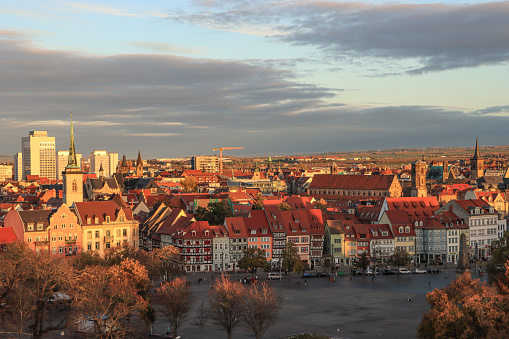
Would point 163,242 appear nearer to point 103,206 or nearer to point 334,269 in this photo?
point 103,206

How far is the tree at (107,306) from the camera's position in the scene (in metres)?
62.2

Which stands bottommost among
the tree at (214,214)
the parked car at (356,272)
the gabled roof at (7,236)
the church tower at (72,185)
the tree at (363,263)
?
the parked car at (356,272)

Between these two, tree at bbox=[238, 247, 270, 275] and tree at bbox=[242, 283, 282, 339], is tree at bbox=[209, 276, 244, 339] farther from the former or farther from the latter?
tree at bbox=[238, 247, 270, 275]

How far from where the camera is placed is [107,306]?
209 ft

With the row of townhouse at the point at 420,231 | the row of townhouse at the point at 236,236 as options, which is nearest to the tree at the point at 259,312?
the row of townhouse at the point at 236,236

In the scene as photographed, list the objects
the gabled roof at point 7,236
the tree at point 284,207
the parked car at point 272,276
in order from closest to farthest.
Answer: the gabled roof at point 7,236 → the parked car at point 272,276 → the tree at point 284,207

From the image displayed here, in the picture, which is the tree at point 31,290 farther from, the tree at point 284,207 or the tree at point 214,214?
the tree at point 284,207

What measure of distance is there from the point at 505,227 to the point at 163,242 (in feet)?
220

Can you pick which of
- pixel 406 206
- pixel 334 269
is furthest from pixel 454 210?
pixel 334 269

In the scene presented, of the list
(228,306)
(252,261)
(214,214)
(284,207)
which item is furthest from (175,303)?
(284,207)

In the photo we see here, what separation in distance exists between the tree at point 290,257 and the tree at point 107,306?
44.0 meters

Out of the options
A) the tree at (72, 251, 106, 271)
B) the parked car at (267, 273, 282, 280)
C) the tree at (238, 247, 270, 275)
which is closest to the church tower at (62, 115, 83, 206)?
the tree at (238, 247, 270, 275)

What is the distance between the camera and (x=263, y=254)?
379ft

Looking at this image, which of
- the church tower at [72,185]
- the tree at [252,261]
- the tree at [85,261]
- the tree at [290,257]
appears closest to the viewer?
the tree at [85,261]
